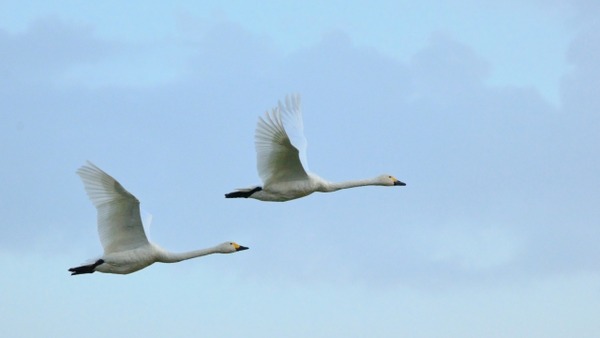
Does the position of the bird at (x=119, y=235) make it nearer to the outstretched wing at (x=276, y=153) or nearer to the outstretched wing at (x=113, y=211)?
the outstretched wing at (x=113, y=211)

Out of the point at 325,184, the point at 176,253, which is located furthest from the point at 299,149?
the point at 176,253

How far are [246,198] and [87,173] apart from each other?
4.80 meters

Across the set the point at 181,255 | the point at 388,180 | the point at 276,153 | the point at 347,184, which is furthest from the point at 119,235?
the point at 388,180

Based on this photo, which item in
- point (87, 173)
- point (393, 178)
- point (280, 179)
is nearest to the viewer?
point (87, 173)

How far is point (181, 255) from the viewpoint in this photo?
41.3m

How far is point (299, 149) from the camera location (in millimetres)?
42875

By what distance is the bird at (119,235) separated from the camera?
129ft

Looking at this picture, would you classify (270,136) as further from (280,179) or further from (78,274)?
(78,274)

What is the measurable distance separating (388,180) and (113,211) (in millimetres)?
8234

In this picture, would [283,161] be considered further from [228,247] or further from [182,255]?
[182,255]

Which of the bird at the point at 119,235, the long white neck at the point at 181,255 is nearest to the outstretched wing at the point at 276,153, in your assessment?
the long white neck at the point at 181,255

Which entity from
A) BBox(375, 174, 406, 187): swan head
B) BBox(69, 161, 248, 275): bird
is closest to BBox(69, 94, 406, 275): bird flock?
BBox(69, 161, 248, 275): bird

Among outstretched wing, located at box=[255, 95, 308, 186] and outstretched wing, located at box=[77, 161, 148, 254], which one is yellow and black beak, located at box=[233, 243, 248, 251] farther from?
outstretched wing, located at box=[77, 161, 148, 254]

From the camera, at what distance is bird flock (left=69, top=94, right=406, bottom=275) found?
39.3 meters
